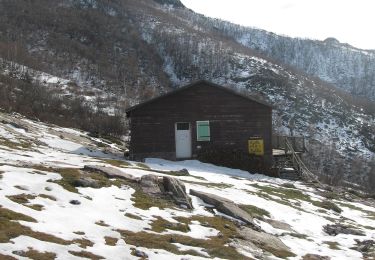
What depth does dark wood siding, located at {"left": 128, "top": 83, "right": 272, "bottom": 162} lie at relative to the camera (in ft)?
116

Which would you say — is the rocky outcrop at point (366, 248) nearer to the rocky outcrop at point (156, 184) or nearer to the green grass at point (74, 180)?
the rocky outcrop at point (156, 184)

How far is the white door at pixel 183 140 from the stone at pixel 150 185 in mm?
15763

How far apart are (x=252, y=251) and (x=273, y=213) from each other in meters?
6.32

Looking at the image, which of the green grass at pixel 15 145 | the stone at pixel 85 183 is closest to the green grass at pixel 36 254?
the stone at pixel 85 183

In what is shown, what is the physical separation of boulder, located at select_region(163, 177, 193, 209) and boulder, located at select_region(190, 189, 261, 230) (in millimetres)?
879

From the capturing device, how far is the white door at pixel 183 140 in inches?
1398

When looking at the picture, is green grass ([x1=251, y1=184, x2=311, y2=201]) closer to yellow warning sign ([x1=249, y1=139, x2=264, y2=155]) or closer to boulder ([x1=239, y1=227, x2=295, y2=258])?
yellow warning sign ([x1=249, y1=139, x2=264, y2=155])

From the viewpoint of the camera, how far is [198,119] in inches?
1407

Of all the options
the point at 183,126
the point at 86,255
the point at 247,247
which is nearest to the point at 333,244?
the point at 247,247

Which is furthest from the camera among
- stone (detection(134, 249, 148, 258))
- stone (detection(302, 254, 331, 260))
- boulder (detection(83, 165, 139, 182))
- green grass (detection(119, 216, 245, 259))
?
boulder (detection(83, 165, 139, 182))

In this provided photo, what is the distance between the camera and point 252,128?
36.6m

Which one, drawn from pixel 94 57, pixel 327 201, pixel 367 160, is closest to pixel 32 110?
pixel 327 201

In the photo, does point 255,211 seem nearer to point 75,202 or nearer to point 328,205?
point 328,205

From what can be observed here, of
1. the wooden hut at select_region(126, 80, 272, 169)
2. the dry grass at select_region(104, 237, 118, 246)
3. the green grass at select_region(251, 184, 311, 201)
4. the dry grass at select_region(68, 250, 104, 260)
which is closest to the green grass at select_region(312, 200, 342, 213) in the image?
the green grass at select_region(251, 184, 311, 201)
